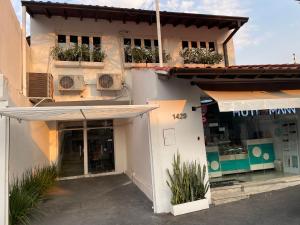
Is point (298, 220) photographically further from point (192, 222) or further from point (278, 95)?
point (278, 95)

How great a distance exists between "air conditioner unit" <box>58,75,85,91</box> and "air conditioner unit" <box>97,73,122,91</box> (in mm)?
951

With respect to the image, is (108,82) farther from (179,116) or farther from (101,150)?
(179,116)

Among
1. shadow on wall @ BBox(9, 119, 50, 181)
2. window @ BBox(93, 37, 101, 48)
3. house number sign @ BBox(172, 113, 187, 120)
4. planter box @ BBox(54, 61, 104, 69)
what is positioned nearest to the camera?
shadow on wall @ BBox(9, 119, 50, 181)

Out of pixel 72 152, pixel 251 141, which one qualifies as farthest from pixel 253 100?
pixel 72 152

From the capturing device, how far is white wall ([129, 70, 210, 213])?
392 inches

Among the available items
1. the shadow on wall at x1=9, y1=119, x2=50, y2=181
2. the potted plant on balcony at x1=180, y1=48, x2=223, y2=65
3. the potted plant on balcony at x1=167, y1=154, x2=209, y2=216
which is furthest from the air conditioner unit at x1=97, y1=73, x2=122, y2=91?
the potted plant on balcony at x1=167, y1=154, x2=209, y2=216

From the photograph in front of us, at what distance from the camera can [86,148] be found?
1883 cm

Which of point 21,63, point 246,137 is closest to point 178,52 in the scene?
point 246,137

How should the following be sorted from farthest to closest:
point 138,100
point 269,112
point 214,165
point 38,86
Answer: point 138,100
point 38,86
point 269,112
point 214,165

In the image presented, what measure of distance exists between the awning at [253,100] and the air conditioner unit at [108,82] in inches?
285

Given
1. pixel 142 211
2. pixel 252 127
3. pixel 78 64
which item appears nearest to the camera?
pixel 142 211

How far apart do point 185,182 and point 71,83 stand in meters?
8.75

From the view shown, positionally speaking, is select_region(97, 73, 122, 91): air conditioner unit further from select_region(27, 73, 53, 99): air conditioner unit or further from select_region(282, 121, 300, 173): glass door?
select_region(282, 121, 300, 173): glass door

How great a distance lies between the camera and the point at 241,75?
375 inches
